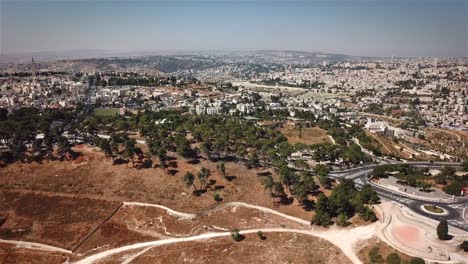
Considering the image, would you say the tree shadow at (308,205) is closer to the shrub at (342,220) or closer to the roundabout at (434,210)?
the shrub at (342,220)

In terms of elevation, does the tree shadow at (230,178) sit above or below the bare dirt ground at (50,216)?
above

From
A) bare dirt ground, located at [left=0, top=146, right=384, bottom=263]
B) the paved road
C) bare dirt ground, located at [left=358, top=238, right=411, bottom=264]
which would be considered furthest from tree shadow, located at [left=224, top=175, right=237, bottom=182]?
bare dirt ground, located at [left=358, top=238, right=411, bottom=264]

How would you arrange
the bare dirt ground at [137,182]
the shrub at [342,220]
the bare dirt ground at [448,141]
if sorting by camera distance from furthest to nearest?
1. the bare dirt ground at [448,141]
2. the bare dirt ground at [137,182]
3. the shrub at [342,220]

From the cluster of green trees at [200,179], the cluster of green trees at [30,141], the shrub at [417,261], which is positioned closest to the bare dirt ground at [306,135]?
the cluster of green trees at [200,179]

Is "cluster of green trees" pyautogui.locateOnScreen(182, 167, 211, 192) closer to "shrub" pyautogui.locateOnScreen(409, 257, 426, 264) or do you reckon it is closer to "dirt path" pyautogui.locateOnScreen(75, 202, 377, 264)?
"dirt path" pyautogui.locateOnScreen(75, 202, 377, 264)

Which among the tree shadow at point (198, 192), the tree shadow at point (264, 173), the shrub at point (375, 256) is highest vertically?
the tree shadow at point (264, 173)

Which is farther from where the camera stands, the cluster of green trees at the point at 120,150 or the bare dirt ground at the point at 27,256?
the cluster of green trees at the point at 120,150

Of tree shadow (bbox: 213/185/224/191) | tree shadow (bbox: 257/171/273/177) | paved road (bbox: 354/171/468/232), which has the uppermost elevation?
tree shadow (bbox: 257/171/273/177)
